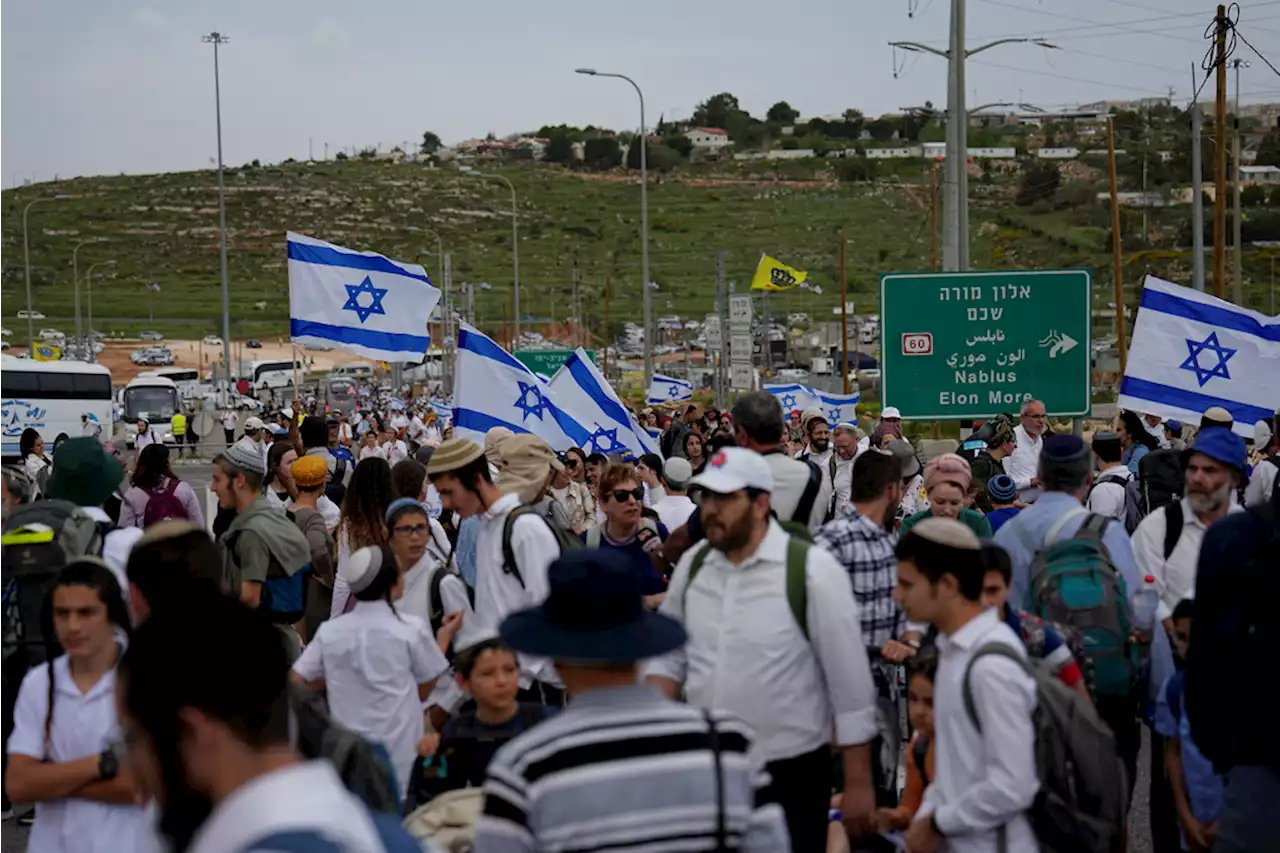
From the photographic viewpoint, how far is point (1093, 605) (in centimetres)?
596

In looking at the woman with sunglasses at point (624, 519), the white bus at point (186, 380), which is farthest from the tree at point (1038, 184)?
the woman with sunglasses at point (624, 519)

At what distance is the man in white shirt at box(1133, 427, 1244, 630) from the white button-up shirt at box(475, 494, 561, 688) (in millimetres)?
2330

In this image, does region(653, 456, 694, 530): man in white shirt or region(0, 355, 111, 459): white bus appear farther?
region(0, 355, 111, 459): white bus

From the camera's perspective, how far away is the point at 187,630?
9.00 feet

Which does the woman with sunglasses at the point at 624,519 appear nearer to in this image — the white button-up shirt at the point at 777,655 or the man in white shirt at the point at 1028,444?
the white button-up shirt at the point at 777,655

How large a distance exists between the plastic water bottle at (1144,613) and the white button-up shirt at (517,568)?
2223 millimetres

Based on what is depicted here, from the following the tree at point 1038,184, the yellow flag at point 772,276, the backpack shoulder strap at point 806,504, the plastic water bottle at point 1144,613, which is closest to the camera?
the plastic water bottle at point 1144,613

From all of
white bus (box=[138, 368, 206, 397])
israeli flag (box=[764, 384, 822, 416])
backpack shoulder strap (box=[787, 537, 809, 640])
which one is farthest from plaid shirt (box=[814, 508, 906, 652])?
white bus (box=[138, 368, 206, 397])

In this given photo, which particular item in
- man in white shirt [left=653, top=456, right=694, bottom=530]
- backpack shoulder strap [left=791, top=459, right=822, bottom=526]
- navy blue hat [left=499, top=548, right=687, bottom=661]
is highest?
navy blue hat [left=499, top=548, right=687, bottom=661]

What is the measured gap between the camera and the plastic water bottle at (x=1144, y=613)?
617 centimetres

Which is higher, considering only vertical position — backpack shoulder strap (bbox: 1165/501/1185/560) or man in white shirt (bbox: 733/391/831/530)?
man in white shirt (bbox: 733/391/831/530)

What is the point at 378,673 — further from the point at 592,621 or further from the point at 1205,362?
the point at 1205,362

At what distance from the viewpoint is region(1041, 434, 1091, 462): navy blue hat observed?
6523mm

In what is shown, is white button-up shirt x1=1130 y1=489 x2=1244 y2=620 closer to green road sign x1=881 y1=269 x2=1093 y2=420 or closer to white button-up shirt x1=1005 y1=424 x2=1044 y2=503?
white button-up shirt x1=1005 y1=424 x2=1044 y2=503
